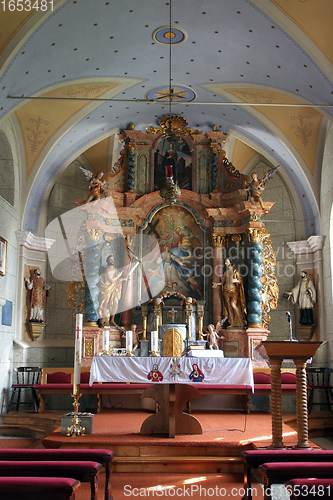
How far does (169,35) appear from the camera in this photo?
880 centimetres

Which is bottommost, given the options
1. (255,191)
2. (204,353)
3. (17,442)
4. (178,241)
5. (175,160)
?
(17,442)

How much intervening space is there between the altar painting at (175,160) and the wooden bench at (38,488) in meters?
9.55

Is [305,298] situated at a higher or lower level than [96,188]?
lower

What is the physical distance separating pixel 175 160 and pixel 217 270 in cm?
299

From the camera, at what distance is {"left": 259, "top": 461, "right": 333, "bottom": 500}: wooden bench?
3.32 metres

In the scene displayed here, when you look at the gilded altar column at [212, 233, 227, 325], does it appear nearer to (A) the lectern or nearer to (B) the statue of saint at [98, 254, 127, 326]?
(B) the statue of saint at [98, 254, 127, 326]

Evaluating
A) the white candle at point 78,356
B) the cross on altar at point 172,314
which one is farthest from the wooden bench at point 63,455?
the cross on altar at point 172,314

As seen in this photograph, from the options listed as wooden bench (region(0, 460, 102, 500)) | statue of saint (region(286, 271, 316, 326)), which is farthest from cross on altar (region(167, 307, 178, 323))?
wooden bench (region(0, 460, 102, 500))

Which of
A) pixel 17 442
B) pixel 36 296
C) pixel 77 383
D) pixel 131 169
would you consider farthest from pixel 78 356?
pixel 131 169

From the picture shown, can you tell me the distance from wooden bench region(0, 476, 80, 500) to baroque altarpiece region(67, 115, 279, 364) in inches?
296

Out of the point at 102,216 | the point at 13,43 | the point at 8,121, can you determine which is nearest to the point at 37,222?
the point at 102,216

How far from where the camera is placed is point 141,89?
10766 millimetres

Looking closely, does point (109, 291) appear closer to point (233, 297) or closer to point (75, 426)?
point (233, 297)

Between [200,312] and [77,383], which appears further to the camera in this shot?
[200,312]
